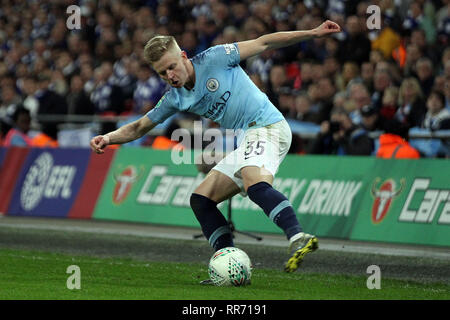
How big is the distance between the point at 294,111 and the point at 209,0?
6.29 meters

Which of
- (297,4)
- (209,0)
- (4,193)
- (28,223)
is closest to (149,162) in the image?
(28,223)

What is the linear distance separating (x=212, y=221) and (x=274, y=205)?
0.81m

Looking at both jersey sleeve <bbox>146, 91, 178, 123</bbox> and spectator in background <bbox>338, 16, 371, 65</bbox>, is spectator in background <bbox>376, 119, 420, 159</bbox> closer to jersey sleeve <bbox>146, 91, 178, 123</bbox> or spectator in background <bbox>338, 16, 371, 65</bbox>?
spectator in background <bbox>338, 16, 371, 65</bbox>

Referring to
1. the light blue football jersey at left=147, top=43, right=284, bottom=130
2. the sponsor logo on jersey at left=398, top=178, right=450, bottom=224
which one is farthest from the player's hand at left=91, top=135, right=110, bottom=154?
the sponsor logo on jersey at left=398, top=178, right=450, bottom=224

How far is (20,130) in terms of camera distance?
768 inches

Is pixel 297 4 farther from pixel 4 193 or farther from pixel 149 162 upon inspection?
pixel 4 193

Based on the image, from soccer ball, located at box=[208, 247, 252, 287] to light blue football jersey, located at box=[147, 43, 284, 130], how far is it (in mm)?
1206

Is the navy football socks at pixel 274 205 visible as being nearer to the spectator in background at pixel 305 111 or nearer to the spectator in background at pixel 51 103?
the spectator in background at pixel 305 111

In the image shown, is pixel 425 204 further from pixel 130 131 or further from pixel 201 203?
pixel 130 131

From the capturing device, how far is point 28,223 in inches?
668

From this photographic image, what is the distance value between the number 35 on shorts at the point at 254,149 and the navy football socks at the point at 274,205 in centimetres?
29

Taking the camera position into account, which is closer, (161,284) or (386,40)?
(161,284)

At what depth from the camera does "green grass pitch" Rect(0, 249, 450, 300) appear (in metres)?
8.18

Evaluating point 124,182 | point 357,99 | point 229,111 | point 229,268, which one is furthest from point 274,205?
point 124,182
